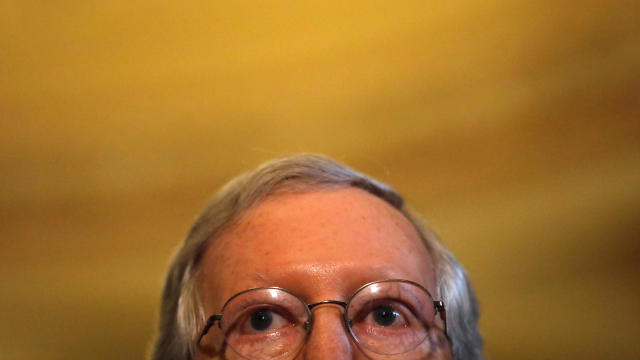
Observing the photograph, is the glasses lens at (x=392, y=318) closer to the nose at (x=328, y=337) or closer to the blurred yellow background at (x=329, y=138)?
the nose at (x=328, y=337)

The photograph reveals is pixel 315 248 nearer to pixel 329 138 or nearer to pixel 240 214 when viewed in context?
pixel 240 214

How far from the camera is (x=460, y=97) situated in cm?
182

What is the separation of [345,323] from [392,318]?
0.11 m

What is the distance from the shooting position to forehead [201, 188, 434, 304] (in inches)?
41.8

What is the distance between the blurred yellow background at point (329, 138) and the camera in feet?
5.51

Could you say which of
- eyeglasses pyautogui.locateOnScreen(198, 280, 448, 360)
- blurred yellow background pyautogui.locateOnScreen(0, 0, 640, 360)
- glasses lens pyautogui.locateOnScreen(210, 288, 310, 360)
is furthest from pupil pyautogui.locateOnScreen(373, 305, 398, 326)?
blurred yellow background pyautogui.locateOnScreen(0, 0, 640, 360)

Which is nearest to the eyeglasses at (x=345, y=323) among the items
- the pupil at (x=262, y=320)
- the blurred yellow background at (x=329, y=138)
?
the pupil at (x=262, y=320)

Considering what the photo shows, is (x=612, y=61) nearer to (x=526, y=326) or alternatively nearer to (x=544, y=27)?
(x=544, y=27)

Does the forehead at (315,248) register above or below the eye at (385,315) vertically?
above

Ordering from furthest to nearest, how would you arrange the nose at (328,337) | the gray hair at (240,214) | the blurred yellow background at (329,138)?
the blurred yellow background at (329,138) < the gray hair at (240,214) < the nose at (328,337)

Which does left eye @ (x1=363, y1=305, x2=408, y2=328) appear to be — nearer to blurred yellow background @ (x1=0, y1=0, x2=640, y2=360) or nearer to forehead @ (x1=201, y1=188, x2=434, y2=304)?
forehead @ (x1=201, y1=188, x2=434, y2=304)

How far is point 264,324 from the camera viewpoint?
107cm

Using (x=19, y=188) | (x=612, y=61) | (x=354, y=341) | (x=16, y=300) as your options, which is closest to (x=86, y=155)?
(x=19, y=188)

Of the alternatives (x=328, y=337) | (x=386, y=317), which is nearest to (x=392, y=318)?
(x=386, y=317)
